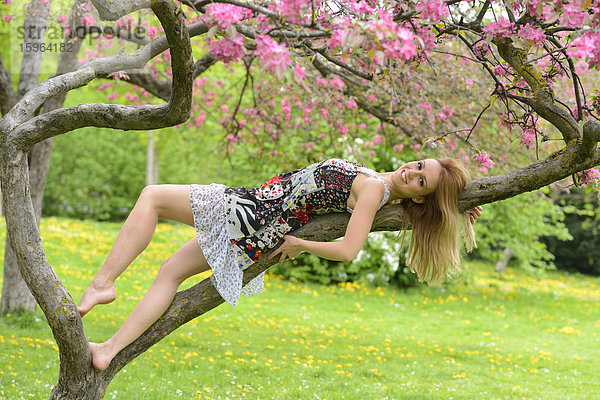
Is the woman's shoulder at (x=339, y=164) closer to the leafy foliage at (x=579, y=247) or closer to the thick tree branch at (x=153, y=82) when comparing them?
the thick tree branch at (x=153, y=82)

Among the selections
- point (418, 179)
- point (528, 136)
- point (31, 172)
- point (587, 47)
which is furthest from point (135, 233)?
point (31, 172)

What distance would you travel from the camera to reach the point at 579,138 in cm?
304

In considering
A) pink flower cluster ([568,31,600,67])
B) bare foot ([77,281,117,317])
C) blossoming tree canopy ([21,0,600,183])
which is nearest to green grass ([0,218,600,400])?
bare foot ([77,281,117,317])

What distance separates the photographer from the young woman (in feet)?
9.88

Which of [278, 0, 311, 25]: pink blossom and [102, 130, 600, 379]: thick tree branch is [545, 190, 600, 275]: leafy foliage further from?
[278, 0, 311, 25]: pink blossom

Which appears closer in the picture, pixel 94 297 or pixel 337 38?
pixel 337 38

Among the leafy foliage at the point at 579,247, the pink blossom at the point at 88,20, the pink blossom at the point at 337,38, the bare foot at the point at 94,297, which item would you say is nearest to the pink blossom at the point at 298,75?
the pink blossom at the point at 337,38

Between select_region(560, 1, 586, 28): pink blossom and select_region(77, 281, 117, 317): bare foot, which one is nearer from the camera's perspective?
select_region(560, 1, 586, 28): pink blossom

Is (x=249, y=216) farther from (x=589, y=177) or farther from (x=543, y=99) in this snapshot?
(x=589, y=177)

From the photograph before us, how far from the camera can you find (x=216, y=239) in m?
3.15

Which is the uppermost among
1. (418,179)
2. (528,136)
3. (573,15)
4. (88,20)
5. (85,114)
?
(88,20)

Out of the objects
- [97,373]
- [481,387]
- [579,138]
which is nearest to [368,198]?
[579,138]

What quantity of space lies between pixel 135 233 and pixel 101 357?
0.65m

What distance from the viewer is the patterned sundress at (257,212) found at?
3.10 metres
